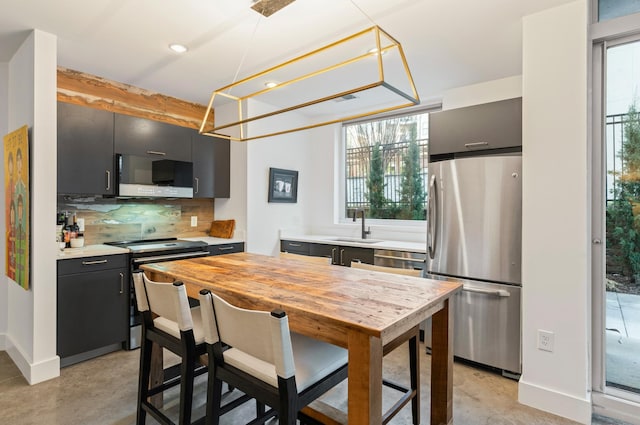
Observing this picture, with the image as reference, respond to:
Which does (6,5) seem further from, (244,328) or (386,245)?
(386,245)

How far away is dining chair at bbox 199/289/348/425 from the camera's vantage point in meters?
1.26

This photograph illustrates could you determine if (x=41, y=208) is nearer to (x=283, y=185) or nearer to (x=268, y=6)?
(x=268, y=6)

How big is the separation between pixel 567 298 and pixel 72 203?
4.03 m

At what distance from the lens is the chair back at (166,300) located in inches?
62.6

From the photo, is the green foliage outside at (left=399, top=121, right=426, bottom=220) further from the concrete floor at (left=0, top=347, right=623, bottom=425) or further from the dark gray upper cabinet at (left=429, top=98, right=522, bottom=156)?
the concrete floor at (left=0, top=347, right=623, bottom=425)

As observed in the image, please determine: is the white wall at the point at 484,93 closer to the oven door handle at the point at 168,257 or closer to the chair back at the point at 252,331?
the oven door handle at the point at 168,257

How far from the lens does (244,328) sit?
4.39 ft

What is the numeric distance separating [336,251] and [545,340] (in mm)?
2072

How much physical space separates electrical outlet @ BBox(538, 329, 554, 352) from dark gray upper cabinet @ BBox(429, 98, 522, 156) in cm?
147

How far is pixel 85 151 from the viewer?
302 cm

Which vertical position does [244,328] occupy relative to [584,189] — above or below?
below

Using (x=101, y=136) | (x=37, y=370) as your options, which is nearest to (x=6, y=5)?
(x=101, y=136)

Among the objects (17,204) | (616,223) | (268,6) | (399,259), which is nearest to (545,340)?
(616,223)

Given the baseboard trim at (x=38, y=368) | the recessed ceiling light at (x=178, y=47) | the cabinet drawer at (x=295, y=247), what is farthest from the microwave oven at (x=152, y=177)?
the baseboard trim at (x=38, y=368)
